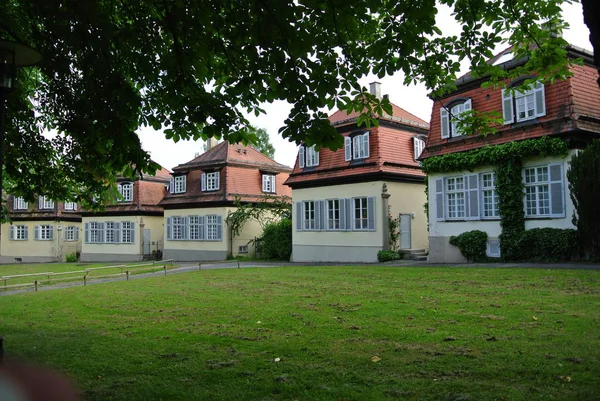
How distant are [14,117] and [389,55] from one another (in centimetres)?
613

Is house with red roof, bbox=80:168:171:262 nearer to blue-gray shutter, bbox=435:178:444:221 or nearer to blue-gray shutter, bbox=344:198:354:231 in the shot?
blue-gray shutter, bbox=344:198:354:231

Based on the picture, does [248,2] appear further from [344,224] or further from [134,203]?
[134,203]

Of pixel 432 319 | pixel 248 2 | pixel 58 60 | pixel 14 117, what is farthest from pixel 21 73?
pixel 432 319

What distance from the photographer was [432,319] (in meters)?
7.97

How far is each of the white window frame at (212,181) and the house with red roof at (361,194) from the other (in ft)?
26.1

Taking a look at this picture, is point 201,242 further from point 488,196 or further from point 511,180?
point 511,180

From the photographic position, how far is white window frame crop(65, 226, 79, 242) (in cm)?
4412

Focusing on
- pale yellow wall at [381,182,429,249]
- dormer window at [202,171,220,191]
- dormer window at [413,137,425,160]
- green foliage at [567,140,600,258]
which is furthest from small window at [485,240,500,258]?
dormer window at [202,171,220,191]

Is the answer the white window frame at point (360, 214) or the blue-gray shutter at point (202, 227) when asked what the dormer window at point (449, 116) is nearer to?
the white window frame at point (360, 214)

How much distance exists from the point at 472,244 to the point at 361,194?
652 cm

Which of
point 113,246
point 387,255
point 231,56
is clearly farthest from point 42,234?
point 231,56

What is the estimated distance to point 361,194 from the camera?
80.5ft

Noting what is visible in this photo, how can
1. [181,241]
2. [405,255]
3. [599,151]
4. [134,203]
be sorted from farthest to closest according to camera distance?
[134,203], [181,241], [405,255], [599,151]

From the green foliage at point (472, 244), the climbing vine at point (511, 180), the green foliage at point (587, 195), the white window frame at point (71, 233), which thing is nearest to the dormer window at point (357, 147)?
the climbing vine at point (511, 180)
